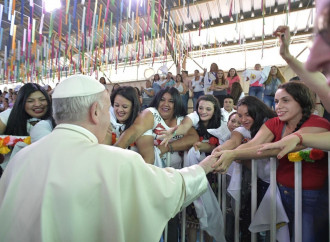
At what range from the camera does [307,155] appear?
5.24 feet

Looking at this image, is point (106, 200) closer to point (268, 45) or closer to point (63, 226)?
point (63, 226)

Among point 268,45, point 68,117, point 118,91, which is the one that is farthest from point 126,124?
point 268,45

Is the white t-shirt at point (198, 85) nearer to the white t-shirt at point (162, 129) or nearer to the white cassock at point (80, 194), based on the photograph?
the white t-shirt at point (162, 129)

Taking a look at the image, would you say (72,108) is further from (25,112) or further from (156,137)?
(25,112)

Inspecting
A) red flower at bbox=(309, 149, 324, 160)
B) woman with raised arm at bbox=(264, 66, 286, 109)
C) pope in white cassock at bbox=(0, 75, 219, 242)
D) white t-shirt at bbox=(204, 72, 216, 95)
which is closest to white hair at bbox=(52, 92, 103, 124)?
pope in white cassock at bbox=(0, 75, 219, 242)

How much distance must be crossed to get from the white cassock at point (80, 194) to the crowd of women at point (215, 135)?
0.80 m

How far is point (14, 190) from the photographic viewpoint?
1112mm

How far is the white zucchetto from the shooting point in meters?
1.24

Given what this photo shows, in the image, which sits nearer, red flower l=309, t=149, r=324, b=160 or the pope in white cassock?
the pope in white cassock

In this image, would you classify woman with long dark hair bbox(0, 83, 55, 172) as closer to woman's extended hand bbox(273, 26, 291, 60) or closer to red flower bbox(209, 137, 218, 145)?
red flower bbox(209, 137, 218, 145)

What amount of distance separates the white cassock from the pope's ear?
0.08 metres

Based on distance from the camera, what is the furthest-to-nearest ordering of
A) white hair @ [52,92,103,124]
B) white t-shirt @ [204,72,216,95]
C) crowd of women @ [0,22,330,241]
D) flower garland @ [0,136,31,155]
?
1. white t-shirt @ [204,72,216,95]
2. flower garland @ [0,136,31,155]
3. crowd of women @ [0,22,330,241]
4. white hair @ [52,92,103,124]

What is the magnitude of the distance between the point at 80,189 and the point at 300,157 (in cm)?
143

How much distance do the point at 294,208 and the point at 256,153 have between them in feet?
1.51
